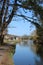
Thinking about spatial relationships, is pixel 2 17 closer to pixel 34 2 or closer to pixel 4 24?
pixel 4 24

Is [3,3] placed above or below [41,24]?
above

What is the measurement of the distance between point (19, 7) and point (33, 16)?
6.73 ft

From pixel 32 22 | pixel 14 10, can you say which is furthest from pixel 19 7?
pixel 32 22

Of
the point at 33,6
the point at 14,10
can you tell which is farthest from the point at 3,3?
the point at 33,6

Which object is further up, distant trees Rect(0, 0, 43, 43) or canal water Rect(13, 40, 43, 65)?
distant trees Rect(0, 0, 43, 43)

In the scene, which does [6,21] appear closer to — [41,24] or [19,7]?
[19,7]

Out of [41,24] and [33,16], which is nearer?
[41,24]

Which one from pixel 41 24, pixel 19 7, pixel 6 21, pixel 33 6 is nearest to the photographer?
pixel 41 24

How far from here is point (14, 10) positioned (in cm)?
2414

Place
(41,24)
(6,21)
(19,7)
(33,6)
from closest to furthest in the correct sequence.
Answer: (41,24) → (33,6) → (19,7) → (6,21)

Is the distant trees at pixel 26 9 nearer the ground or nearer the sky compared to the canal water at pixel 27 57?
nearer the sky

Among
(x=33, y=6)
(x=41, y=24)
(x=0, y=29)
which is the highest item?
(x=33, y=6)

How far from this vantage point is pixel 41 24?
21031 mm

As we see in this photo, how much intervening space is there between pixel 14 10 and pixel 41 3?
10.7 feet
